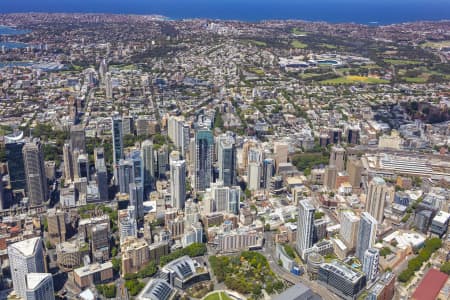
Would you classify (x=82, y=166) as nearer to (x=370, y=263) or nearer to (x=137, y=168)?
(x=137, y=168)

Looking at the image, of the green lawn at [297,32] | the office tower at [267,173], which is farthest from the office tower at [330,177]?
the green lawn at [297,32]

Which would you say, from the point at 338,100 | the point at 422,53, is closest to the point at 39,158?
the point at 338,100

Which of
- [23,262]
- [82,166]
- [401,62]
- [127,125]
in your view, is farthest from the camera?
[401,62]

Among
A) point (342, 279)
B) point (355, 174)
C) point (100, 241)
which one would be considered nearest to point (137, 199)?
point (100, 241)

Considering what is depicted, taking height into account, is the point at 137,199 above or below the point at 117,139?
below

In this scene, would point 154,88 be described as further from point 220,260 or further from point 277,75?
point 220,260

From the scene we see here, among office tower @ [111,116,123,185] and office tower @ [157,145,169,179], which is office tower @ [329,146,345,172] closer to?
office tower @ [157,145,169,179]

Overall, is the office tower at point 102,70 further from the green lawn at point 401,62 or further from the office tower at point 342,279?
the office tower at point 342,279
